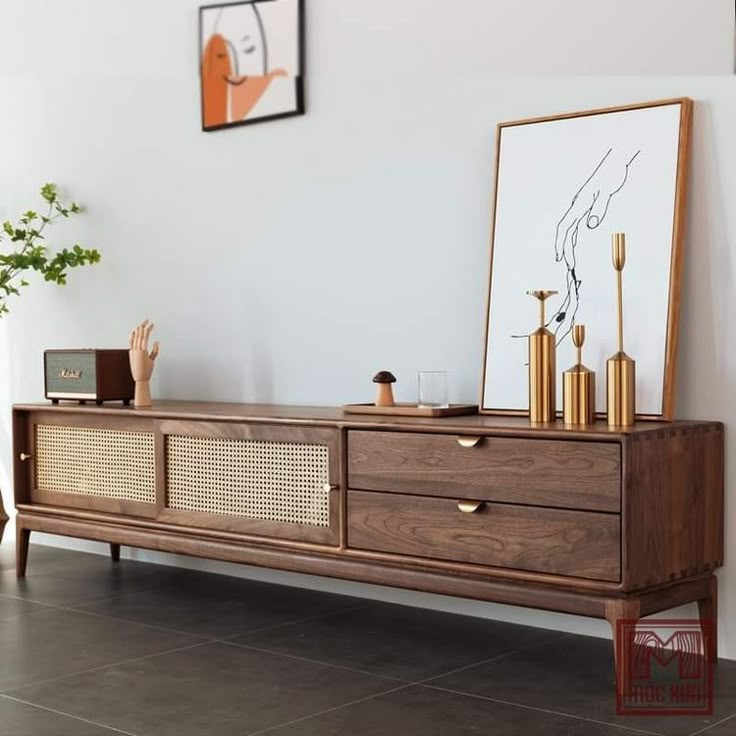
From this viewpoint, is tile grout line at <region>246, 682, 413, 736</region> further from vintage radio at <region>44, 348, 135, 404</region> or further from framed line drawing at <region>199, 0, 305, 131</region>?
framed line drawing at <region>199, 0, 305, 131</region>

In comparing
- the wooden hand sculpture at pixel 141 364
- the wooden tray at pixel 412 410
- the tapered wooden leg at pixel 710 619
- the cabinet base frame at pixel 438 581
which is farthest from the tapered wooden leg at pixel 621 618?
the wooden hand sculpture at pixel 141 364

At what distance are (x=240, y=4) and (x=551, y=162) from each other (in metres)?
1.48

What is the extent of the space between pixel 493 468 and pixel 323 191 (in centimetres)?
142

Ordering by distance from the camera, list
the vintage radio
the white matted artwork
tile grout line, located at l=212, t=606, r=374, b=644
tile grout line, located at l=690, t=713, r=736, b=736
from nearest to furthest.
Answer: tile grout line, located at l=690, t=713, r=736, b=736 → the white matted artwork → tile grout line, located at l=212, t=606, r=374, b=644 → the vintage radio

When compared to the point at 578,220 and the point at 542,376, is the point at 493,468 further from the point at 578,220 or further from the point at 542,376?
the point at 578,220

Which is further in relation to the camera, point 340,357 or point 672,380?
point 340,357

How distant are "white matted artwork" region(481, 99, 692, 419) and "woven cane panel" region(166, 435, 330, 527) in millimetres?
557

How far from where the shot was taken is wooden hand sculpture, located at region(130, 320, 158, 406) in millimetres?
4254

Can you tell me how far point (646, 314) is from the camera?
328 cm

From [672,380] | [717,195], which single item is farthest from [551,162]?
[672,380]

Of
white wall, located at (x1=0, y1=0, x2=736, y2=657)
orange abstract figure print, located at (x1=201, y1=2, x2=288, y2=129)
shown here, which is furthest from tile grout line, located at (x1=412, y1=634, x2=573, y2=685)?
orange abstract figure print, located at (x1=201, y1=2, x2=288, y2=129)

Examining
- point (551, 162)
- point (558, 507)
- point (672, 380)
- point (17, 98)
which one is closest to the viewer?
point (558, 507)

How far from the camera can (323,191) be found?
4.15 metres

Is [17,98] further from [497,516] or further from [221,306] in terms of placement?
[497,516]
